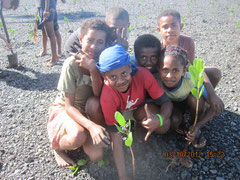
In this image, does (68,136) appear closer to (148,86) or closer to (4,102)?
(148,86)

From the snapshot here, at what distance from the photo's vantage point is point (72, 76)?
1.76 metres

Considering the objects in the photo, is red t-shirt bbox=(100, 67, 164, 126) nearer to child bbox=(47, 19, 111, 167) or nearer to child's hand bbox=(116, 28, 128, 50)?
child bbox=(47, 19, 111, 167)

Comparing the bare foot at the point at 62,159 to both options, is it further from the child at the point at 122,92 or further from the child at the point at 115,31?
the child at the point at 115,31

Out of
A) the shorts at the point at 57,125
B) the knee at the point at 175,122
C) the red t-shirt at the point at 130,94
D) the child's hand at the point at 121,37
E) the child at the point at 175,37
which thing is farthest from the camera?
the child at the point at 175,37

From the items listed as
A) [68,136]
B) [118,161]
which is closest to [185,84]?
[118,161]

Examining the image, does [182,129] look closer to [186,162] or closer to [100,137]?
[186,162]

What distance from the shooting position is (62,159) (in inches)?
74.0

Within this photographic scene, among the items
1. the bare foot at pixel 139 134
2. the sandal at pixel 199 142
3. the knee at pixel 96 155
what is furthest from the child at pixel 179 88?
the knee at pixel 96 155

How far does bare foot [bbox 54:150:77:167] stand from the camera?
1.84 metres

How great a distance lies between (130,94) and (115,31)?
0.87 metres

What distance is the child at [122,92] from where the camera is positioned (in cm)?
151

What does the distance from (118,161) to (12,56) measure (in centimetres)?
307

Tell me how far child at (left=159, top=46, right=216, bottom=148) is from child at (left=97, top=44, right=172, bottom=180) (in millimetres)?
154

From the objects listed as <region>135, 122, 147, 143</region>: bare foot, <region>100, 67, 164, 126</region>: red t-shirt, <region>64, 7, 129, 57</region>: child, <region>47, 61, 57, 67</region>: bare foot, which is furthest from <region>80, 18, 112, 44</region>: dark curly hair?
<region>47, 61, 57, 67</region>: bare foot
